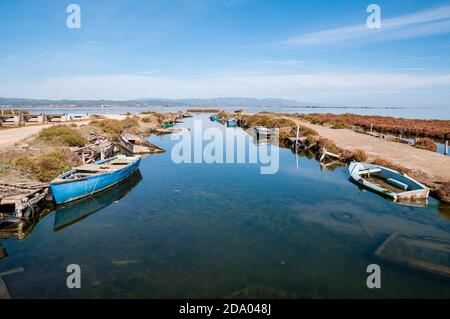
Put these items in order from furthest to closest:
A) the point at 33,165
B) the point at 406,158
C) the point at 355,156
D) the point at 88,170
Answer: the point at 355,156 < the point at 406,158 < the point at 88,170 < the point at 33,165

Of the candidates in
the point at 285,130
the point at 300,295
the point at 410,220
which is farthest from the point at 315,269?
the point at 285,130

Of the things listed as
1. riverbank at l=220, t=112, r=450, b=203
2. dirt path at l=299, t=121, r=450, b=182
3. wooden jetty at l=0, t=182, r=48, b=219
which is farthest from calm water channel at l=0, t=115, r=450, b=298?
dirt path at l=299, t=121, r=450, b=182

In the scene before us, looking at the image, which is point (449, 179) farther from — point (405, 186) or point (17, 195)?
point (17, 195)

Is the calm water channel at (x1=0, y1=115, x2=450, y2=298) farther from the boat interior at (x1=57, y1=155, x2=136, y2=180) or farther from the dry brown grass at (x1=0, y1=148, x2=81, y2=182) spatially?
the dry brown grass at (x1=0, y1=148, x2=81, y2=182)

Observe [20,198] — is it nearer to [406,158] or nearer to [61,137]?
[61,137]

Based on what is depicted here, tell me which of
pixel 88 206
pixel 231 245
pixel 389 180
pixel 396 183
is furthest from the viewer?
pixel 389 180

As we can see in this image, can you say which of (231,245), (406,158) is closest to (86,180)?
(231,245)
